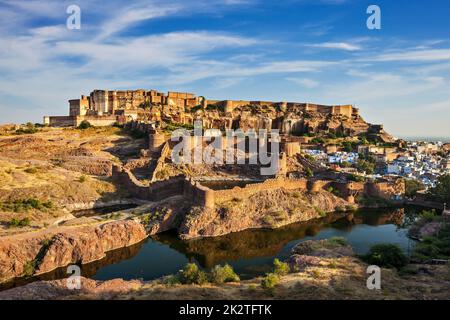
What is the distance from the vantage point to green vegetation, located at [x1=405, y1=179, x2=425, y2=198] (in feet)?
117

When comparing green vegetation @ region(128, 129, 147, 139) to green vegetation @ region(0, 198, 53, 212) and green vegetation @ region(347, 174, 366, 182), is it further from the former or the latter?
green vegetation @ region(347, 174, 366, 182)

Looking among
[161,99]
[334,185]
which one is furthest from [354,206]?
[161,99]

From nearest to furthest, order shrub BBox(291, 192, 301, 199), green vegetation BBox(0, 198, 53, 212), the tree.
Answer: green vegetation BBox(0, 198, 53, 212) → shrub BBox(291, 192, 301, 199) → the tree

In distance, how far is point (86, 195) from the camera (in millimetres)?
30484

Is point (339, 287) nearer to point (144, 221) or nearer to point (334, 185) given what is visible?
point (144, 221)

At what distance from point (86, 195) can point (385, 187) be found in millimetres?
25590

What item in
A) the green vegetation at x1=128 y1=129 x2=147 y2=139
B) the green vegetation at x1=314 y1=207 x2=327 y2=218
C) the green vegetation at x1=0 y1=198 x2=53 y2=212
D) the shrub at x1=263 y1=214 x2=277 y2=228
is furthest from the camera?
the green vegetation at x1=128 y1=129 x2=147 y2=139

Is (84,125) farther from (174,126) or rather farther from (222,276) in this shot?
(222,276)

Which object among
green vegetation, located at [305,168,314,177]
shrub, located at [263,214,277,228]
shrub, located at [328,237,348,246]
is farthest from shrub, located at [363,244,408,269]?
green vegetation, located at [305,168,314,177]

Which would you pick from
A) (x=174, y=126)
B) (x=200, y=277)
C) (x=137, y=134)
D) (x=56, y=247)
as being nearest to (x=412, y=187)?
(x=200, y=277)

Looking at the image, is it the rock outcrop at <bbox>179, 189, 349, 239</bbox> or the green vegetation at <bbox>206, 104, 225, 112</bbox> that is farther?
the green vegetation at <bbox>206, 104, 225, 112</bbox>

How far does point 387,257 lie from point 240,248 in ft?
27.0

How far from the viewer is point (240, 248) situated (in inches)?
910

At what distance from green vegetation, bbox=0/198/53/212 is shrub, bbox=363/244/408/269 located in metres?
19.4
